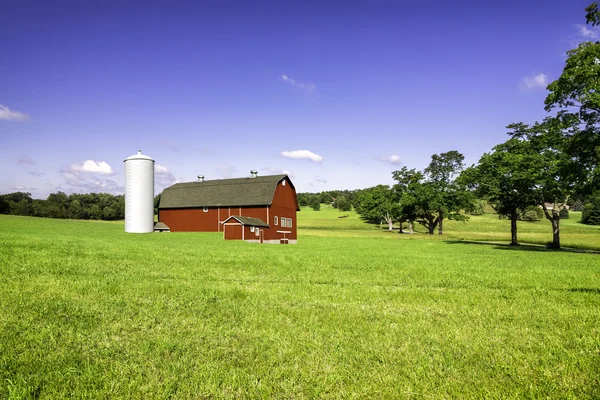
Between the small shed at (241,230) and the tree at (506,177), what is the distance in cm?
2736

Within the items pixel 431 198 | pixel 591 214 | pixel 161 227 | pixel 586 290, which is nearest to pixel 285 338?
pixel 586 290

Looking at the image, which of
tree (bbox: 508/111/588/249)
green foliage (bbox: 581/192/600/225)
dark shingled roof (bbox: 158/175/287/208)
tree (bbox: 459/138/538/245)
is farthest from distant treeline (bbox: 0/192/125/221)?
green foliage (bbox: 581/192/600/225)

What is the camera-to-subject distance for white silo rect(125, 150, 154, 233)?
160 ft

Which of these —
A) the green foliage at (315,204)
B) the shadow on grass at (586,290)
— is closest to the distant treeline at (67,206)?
the green foliage at (315,204)

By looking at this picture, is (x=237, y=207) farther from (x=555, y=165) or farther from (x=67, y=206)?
(x=67, y=206)

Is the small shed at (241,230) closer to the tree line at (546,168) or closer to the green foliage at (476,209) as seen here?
the tree line at (546,168)

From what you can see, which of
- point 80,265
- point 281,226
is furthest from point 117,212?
point 80,265

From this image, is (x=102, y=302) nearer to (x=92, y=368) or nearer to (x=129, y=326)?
(x=129, y=326)

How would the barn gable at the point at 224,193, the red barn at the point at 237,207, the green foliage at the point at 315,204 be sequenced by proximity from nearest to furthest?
1. the red barn at the point at 237,207
2. the barn gable at the point at 224,193
3. the green foliage at the point at 315,204

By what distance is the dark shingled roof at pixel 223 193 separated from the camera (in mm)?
51025

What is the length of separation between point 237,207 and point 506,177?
32970 millimetres

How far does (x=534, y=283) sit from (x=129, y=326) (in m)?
12.5

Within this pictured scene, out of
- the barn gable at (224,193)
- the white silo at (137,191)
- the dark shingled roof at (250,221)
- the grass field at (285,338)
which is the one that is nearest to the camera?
the grass field at (285,338)

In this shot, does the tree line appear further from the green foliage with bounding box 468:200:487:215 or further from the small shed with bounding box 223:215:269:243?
the small shed with bounding box 223:215:269:243
